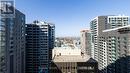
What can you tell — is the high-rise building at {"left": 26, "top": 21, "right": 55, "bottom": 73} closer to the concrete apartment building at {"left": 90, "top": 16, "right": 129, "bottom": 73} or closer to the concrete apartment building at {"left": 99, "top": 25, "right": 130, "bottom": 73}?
the concrete apartment building at {"left": 90, "top": 16, "right": 129, "bottom": 73}

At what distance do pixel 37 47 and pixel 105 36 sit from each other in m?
30.7

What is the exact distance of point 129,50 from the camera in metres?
80.7

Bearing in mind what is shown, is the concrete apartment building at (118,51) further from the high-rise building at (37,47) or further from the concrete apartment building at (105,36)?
the high-rise building at (37,47)

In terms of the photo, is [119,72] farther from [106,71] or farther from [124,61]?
[106,71]

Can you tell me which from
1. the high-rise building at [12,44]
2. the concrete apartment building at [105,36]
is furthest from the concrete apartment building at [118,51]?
the high-rise building at [12,44]

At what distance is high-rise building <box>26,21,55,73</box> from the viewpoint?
394 ft

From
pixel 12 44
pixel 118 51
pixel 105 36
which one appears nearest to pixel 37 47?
pixel 105 36

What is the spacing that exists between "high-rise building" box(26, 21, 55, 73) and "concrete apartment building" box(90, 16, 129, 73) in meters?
23.8

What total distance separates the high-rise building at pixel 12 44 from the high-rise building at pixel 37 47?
17854 mm

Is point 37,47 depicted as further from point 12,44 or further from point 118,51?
point 118,51

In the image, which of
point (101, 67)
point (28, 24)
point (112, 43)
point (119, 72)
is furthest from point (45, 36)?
point (119, 72)

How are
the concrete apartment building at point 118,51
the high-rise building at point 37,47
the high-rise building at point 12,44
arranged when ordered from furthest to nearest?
the high-rise building at point 37,47, the concrete apartment building at point 118,51, the high-rise building at point 12,44

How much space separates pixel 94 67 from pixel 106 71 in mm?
46075

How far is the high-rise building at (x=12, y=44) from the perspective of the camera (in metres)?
73.9
